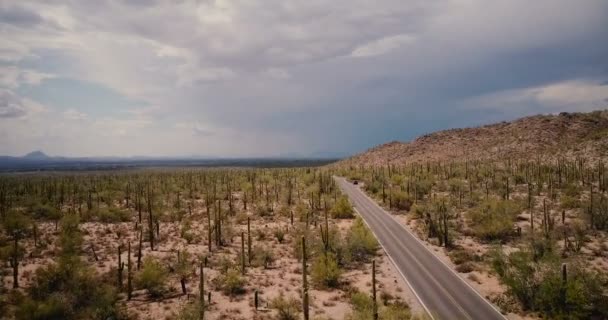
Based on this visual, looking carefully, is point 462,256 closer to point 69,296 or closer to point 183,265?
point 183,265

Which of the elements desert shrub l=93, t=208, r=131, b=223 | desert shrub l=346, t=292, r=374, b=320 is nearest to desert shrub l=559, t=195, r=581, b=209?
desert shrub l=346, t=292, r=374, b=320

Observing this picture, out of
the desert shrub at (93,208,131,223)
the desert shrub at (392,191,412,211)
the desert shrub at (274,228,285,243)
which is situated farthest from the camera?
the desert shrub at (392,191,412,211)

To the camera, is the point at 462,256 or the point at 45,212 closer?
the point at 462,256

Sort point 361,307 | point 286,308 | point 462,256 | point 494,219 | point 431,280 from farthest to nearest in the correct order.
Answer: point 494,219
point 462,256
point 431,280
point 286,308
point 361,307

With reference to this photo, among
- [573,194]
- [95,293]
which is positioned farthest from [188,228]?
[573,194]

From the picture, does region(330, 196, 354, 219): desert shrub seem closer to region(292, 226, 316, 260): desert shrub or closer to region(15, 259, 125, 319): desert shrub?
region(292, 226, 316, 260): desert shrub

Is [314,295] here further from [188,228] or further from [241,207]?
[241,207]

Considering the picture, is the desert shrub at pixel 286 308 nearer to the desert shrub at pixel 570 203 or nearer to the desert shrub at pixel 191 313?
the desert shrub at pixel 191 313

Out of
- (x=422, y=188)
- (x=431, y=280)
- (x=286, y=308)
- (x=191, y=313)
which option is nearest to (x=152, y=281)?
(x=191, y=313)
